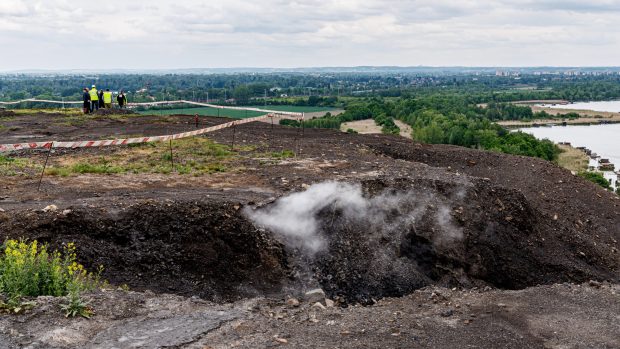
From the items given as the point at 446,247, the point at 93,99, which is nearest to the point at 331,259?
the point at 446,247

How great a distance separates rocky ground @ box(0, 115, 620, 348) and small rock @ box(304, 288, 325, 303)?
79 mm

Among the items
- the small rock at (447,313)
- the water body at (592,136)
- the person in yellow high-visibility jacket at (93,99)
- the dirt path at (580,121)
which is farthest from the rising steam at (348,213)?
the dirt path at (580,121)

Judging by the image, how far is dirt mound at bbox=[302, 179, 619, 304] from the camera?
1284 centimetres

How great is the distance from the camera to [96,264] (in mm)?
11445

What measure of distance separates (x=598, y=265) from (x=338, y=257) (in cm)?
750

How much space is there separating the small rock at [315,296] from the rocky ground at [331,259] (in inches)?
3.1

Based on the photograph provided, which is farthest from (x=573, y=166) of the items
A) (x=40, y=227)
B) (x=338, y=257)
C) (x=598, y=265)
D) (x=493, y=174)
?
(x=40, y=227)

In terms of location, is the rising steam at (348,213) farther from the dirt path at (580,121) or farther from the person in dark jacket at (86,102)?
the dirt path at (580,121)

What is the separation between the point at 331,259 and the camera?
42.2 ft

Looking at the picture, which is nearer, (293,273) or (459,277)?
(293,273)

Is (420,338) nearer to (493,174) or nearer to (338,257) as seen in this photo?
(338,257)

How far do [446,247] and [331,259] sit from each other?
3.02m

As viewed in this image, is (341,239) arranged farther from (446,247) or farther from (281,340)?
(281,340)

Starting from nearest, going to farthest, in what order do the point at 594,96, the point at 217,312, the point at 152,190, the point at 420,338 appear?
the point at 420,338 → the point at 217,312 → the point at 152,190 → the point at 594,96
